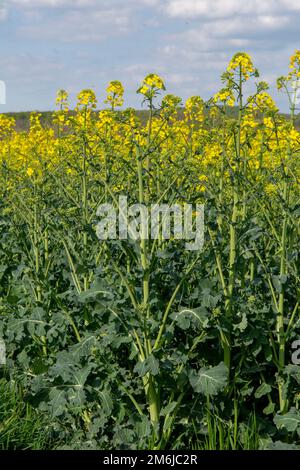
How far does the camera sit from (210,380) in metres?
3.58

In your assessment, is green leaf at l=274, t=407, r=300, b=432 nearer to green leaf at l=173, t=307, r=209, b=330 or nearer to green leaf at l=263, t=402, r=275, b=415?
green leaf at l=263, t=402, r=275, b=415

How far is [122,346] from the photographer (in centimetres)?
427

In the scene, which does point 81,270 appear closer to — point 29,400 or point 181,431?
point 29,400

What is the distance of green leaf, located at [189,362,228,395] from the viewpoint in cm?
353

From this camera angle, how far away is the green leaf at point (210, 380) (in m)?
3.53

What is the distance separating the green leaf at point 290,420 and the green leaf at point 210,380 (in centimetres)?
38

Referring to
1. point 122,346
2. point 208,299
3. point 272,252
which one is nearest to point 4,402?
point 122,346

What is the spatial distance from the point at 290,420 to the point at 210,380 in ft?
1.62

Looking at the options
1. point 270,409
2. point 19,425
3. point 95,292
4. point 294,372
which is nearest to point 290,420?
point 294,372

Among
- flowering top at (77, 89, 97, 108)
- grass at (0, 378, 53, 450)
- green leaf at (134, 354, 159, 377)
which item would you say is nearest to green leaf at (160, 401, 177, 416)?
green leaf at (134, 354, 159, 377)

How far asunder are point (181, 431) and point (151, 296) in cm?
87

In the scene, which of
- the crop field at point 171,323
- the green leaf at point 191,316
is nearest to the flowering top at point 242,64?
the crop field at point 171,323

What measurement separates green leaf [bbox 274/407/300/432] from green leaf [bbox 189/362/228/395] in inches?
14.8

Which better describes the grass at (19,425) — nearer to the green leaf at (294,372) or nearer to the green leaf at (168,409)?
the green leaf at (168,409)
